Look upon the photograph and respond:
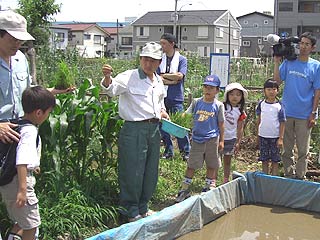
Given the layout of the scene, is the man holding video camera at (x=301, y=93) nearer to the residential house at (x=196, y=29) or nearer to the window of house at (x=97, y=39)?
the residential house at (x=196, y=29)

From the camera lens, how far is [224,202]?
469 centimetres

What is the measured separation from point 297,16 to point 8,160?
42.9m

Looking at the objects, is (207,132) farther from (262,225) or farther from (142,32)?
(142,32)

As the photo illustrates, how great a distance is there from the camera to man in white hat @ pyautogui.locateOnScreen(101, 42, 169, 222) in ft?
13.4

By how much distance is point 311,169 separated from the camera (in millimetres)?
6359

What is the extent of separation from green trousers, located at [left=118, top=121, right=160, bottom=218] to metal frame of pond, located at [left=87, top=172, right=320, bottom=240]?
43 cm

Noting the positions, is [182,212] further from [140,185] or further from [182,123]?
[182,123]

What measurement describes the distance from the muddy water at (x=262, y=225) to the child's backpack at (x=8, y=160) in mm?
1751

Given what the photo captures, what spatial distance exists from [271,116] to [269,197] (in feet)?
3.11

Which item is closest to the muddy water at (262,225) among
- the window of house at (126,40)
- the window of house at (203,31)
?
the window of house at (203,31)

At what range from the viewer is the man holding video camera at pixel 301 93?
529 centimetres

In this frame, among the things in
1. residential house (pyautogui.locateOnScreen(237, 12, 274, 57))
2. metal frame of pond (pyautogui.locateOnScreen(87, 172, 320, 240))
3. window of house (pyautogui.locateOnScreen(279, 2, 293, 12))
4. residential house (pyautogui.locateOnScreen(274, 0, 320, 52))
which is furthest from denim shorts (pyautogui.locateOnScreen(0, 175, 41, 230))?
residential house (pyautogui.locateOnScreen(237, 12, 274, 57))

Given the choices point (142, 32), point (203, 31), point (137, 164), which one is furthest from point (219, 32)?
point (137, 164)

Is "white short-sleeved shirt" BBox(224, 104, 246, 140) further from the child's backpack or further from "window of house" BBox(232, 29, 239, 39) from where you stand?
"window of house" BBox(232, 29, 239, 39)
